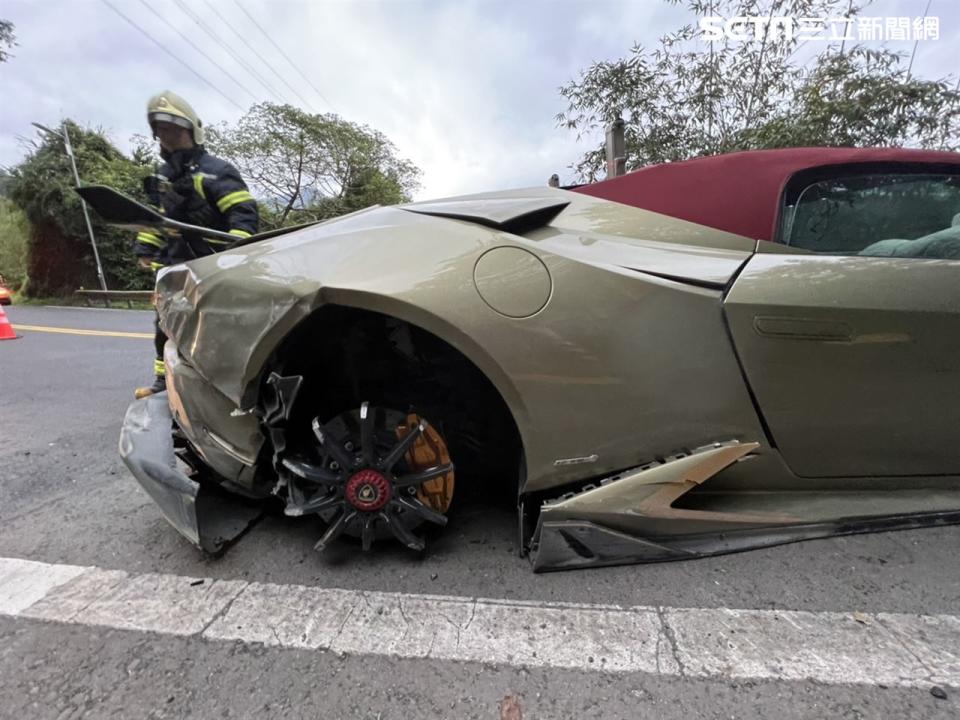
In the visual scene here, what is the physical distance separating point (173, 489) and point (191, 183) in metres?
1.99

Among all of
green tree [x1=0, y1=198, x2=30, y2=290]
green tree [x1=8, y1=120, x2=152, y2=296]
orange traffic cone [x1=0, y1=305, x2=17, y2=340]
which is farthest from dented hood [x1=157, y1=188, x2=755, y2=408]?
green tree [x1=0, y1=198, x2=30, y2=290]

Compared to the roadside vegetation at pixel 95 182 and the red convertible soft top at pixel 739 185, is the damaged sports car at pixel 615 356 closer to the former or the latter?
the red convertible soft top at pixel 739 185

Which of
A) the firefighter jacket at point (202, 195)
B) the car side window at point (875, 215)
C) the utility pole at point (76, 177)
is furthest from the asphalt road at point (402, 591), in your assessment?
the utility pole at point (76, 177)

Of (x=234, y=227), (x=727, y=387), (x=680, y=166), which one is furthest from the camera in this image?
(x=234, y=227)

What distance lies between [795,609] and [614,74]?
7008 millimetres

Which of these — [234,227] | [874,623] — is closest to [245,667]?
[874,623]

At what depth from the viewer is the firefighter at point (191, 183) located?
270cm

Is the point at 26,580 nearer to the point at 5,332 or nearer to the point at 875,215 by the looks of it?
the point at 875,215

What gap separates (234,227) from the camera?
2.73 meters

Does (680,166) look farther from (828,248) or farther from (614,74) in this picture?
(614,74)

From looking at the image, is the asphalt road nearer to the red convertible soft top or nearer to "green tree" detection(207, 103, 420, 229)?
the red convertible soft top

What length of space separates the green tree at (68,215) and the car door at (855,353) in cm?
2138

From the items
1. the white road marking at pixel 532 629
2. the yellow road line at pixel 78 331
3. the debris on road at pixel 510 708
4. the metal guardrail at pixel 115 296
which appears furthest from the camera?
the metal guardrail at pixel 115 296

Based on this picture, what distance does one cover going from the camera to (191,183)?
9.05 ft
